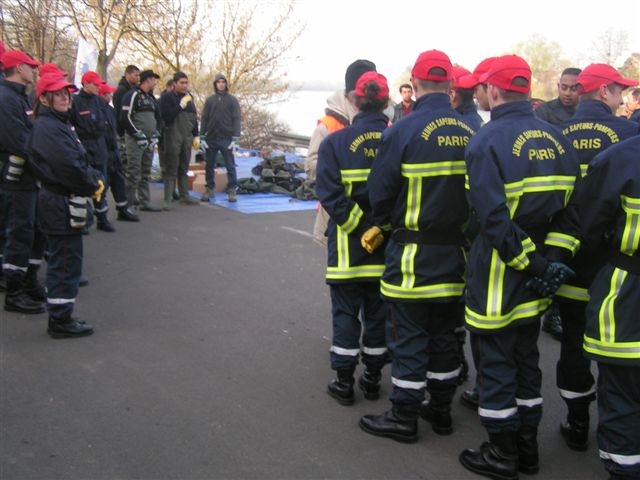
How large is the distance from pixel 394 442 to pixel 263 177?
1009 cm

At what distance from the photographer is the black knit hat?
468 cm

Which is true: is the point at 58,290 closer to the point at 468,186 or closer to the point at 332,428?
the point at 332,428

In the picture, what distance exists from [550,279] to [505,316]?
30 cm

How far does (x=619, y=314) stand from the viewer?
315 centimetres

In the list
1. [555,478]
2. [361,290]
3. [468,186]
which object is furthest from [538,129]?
[555,478]

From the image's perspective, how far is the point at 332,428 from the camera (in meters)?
4.07

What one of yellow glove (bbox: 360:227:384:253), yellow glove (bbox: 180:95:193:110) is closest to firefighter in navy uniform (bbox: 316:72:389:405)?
yellow glove (bbox: 360:227:384:253)

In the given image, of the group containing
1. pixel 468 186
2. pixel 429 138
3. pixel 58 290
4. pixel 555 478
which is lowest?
pixel 555 478

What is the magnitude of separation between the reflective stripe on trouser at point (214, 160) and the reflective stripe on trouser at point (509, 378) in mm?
8658

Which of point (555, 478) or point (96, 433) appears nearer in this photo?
point (555, 478)

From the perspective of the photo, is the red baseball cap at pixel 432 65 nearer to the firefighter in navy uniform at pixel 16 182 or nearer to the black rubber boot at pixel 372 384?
the black rubber boot at pixel 372 384

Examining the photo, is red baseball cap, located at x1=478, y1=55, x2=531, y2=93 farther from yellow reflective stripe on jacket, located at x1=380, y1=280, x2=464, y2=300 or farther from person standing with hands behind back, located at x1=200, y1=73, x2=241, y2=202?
person standing with hands behind back, located at x1=200, y1=73, x2=241, y2=202

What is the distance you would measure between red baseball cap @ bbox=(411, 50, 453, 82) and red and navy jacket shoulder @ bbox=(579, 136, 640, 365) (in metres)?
1.06

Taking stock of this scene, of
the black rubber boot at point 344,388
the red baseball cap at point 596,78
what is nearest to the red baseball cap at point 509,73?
the red baseball cap at point 596,78
